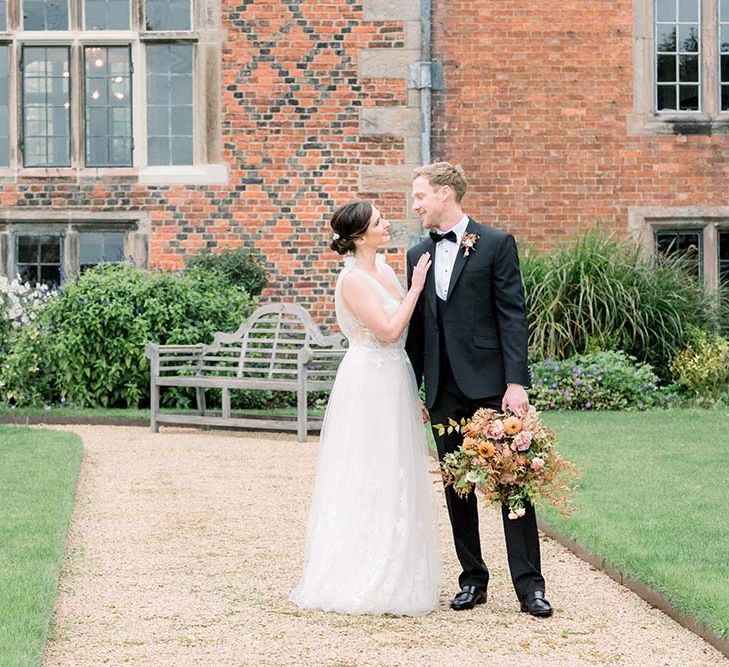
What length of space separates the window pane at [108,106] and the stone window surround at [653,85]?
223 inches

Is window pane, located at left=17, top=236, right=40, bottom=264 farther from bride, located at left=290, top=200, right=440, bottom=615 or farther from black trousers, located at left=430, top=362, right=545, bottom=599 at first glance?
black trousers, located at left=430, top=362, right=545, bottom=599

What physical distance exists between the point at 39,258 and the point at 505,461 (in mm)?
10924

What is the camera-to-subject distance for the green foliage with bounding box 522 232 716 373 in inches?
567

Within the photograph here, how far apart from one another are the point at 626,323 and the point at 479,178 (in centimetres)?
234

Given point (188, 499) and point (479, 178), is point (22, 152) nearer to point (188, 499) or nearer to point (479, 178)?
point (479, 178)

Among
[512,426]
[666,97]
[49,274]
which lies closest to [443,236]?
[512,426]

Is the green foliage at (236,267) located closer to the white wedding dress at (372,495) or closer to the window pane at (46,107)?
the window pane at (46,107)

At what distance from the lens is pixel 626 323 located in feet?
48.7

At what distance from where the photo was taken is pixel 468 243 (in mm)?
5738

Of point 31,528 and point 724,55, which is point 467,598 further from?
point 724,55

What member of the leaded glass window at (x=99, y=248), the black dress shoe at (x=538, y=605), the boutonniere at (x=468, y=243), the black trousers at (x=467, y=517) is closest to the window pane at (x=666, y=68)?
the leaded glass window at (x=99, y=248)

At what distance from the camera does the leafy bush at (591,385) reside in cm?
1367

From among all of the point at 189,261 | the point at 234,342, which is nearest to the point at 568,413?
the point at 234,342

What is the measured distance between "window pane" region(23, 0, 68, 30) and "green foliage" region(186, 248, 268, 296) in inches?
120
